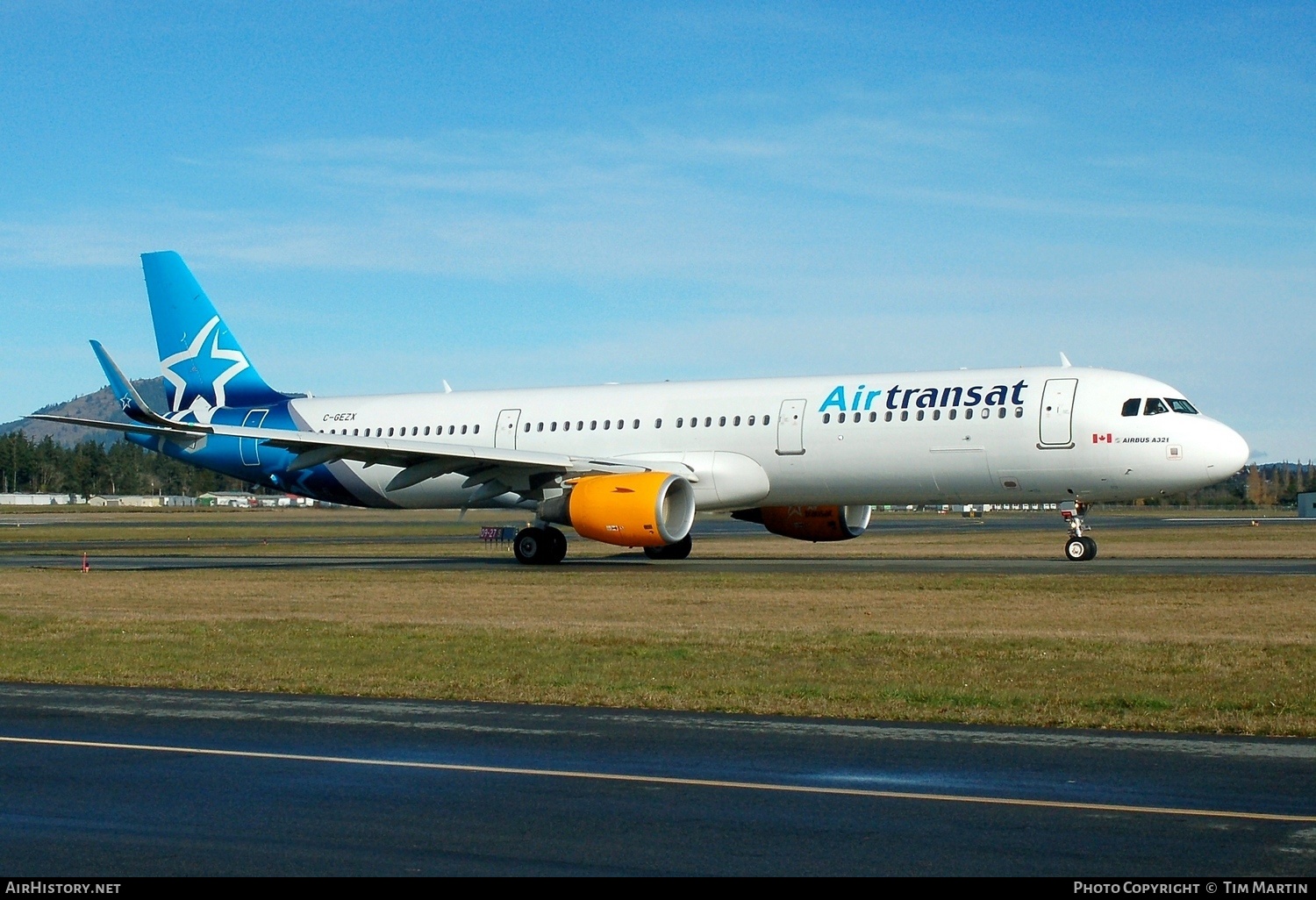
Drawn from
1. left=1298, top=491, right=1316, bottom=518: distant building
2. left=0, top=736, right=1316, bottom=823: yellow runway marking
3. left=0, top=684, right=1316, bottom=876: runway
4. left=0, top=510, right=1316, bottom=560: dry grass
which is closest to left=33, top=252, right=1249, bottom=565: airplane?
left=0, top=510, right=1316, bottom=560: dry grass

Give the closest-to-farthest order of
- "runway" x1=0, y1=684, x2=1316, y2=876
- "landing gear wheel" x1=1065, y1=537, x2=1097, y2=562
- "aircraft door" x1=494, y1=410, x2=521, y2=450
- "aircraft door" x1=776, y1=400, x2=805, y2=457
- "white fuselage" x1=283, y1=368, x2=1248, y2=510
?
"runway" x1=0, y1=684, x2=1316, y2=876 < "white fuselage" x1=283, y1=368, x2=1248, y2=510 < "landing gear wheel" x1=1065, y1=537, x2=1097, y2=562 < "aircraft door" x1=776, y1=400, x2=805, y2=457 < "aircraft door" x1=494, y1=410, x2=521, y2=450

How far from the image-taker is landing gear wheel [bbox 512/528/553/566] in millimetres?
34000

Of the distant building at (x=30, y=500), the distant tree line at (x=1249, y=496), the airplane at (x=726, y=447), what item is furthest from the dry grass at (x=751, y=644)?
the distant building at (x=30, y=500)

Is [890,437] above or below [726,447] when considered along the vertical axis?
above

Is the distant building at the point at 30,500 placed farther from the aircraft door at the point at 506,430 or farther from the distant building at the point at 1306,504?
the aircraft door at the point at 506,430

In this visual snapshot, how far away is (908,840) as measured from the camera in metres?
7.45

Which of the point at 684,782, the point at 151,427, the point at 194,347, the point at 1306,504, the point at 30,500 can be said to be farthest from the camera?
the point at 30,500

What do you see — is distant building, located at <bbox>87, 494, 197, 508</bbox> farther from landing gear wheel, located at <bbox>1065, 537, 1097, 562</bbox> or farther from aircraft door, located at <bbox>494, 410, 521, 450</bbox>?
landing gear wheel, located at <bbox>1065, 537, 1097, 562</bbox>

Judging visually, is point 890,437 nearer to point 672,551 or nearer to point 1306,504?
point 672,551

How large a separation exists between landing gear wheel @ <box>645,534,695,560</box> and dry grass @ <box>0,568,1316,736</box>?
9.18m

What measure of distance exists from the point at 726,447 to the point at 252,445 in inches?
504

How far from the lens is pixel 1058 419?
30234mm

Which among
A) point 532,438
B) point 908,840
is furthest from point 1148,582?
point 908,840

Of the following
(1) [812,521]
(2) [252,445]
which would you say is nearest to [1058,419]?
(1) [812,521]
